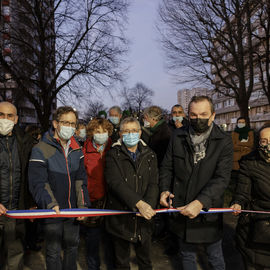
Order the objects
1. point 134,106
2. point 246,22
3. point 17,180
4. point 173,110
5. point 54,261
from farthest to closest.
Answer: point 134,106 → point 246,22 → point 173,110 → point 17,180 → point 54,261

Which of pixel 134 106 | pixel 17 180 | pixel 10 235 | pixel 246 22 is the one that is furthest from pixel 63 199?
pixel 134 106

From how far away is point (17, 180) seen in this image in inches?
131

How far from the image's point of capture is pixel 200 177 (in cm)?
293

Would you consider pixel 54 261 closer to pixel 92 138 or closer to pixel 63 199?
pixel 63 199

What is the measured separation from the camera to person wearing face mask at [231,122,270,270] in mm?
2961

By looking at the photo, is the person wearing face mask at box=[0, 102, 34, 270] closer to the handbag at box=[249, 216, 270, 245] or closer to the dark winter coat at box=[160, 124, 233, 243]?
the dark winter coat at box=[160, 124, 233, 243]

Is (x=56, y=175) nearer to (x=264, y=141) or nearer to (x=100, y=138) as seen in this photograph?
(x=100, y=138)

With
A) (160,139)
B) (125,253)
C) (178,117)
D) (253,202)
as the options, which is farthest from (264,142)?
(178,117)

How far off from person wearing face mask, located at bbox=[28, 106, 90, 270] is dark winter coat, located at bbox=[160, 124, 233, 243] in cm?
112

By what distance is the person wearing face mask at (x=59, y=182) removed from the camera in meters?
3.02

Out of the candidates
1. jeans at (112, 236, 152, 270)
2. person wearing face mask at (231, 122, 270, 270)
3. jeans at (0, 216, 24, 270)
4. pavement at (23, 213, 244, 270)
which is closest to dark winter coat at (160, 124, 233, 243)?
person wearing face mask at (231, 122, 270, 270)

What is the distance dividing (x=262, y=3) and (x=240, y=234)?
388 inches

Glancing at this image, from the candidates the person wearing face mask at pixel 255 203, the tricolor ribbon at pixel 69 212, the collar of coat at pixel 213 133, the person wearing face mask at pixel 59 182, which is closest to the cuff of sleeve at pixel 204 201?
the tricolor ribbon at pixel 69 212

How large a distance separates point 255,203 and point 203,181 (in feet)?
2.18
